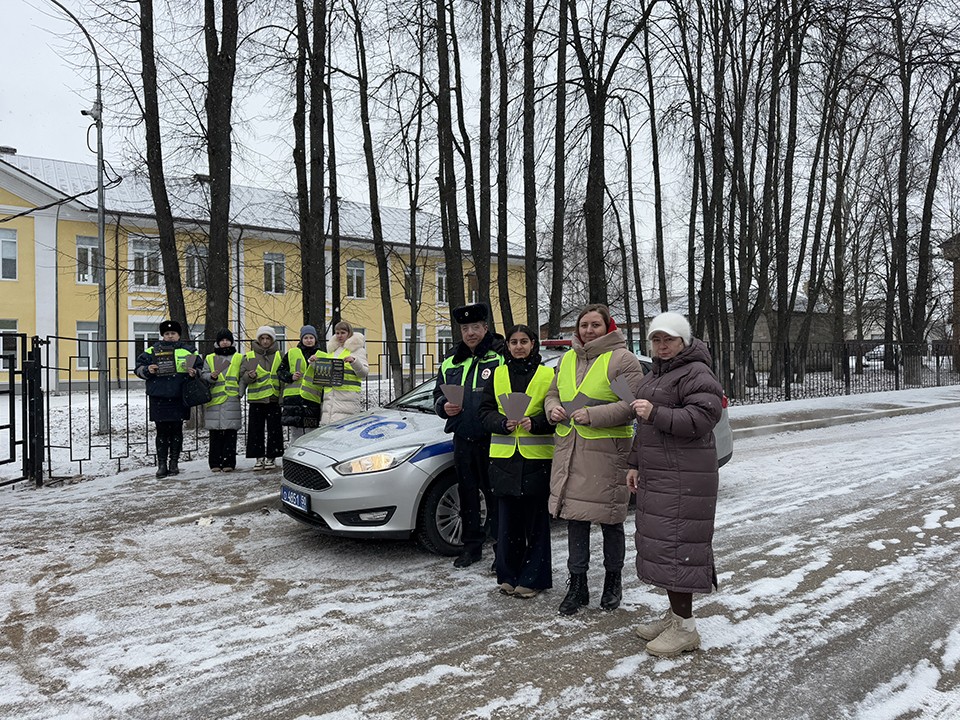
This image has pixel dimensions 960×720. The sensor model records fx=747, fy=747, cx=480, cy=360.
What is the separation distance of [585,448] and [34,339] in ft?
23.1

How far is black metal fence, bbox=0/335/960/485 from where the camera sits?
29.1 feet

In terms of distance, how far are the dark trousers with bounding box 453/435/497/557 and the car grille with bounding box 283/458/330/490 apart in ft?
3.34

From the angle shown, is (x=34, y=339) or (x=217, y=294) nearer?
(x=34, y=339)

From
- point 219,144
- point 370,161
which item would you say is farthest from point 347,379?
point 370,161

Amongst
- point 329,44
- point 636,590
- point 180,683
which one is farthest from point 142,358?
point 329,44

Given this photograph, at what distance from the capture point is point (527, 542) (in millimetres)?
5004

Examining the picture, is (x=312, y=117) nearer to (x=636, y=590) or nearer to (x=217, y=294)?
(x=217, y=294)

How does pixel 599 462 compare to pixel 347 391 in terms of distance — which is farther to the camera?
pixel 347 391

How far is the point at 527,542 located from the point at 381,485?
1.18 m

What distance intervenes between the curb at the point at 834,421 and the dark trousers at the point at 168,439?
8906 millimetres

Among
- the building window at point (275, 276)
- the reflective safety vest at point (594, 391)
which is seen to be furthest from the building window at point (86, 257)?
the reflective safety vest at point (594, 391)

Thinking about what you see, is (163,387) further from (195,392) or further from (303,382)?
(303,382)

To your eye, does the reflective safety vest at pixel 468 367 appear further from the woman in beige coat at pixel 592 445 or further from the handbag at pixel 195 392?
the handbag at pixel 195 392

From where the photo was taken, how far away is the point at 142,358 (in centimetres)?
887
